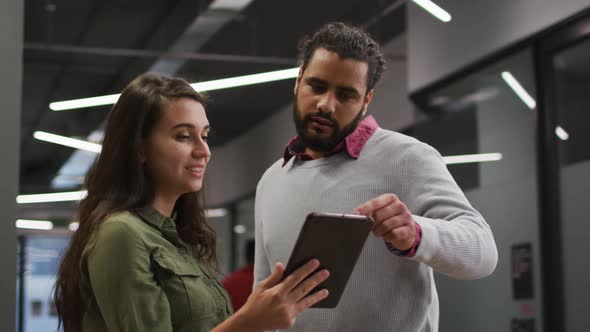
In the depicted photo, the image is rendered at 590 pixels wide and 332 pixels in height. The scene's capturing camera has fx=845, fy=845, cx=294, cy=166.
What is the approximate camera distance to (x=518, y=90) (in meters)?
5.19

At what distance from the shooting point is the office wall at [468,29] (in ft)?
16.0

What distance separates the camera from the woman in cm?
165

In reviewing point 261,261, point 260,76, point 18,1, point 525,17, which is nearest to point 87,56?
point 260,76

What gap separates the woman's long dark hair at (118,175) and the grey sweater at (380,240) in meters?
0.36

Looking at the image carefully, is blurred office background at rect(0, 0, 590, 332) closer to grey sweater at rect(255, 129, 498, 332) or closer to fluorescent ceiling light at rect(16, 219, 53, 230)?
grey sweater at rect(255, 129, 498, 332)

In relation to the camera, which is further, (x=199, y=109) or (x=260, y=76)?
(x=260, y=76)

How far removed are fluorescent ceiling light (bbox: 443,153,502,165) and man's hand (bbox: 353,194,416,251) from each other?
380 cm

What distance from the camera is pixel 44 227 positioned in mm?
13812

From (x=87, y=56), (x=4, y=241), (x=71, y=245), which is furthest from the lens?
(x=87, y=56)

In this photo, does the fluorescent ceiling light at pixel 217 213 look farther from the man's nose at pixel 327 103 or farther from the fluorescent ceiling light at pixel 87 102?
the man's nose at pixel 327 103

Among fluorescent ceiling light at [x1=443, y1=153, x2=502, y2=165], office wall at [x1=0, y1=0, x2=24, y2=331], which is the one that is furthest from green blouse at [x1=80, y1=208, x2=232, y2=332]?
fluorescent ceiling light at [x1=443, y1=153, x2=502, y2=165]

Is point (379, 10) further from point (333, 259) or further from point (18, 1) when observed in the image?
point (333, 259)

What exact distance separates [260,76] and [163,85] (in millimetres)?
4656

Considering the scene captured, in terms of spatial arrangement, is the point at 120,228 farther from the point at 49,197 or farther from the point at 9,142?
the point at 49,197
